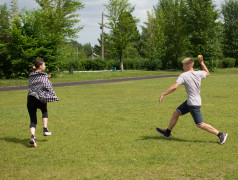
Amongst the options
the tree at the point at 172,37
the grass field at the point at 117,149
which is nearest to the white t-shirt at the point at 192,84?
the grass field at the point at 117,149

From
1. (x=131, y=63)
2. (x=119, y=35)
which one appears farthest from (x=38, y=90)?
(x=131, y=63)

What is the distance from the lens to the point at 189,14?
46250 mm

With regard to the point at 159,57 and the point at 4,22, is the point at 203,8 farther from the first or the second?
the point at 4,22

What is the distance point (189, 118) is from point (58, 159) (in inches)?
194

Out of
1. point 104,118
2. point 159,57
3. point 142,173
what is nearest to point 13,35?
point 104,118

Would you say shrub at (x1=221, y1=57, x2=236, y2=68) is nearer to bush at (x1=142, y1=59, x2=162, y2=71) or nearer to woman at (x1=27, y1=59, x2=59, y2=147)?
bush at (x1=142, y1=59, x2=162, y2=71)

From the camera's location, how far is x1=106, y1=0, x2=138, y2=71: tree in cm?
4444

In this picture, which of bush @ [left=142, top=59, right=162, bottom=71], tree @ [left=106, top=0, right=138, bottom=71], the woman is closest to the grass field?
the woman

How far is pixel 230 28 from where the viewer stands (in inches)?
2402

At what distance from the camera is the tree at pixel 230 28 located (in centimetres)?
5931

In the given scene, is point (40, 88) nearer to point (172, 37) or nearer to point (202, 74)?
point (202, 74)

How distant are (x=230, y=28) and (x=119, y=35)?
28850 millimetres

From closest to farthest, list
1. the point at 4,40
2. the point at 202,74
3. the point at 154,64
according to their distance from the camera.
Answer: the point at 202,74
the point at 4,40
the point at 154,64

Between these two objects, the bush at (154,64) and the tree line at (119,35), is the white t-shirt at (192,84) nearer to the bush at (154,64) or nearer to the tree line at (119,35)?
the tree line at (119,35)
